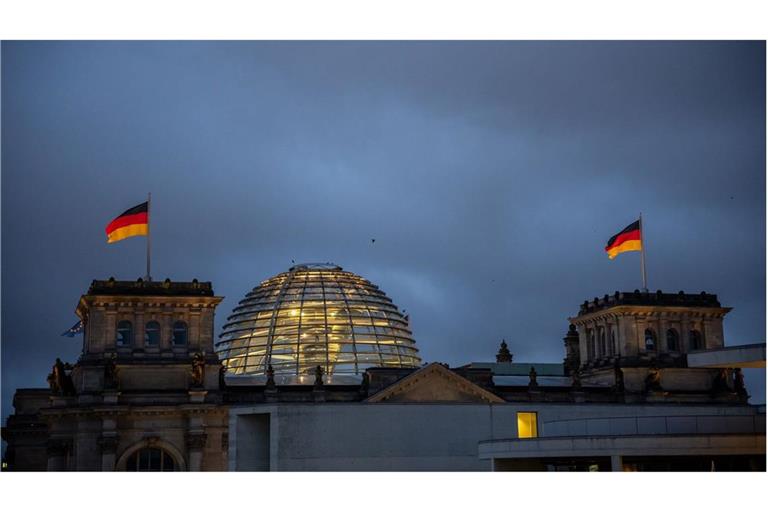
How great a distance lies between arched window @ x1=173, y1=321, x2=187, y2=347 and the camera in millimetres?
89812

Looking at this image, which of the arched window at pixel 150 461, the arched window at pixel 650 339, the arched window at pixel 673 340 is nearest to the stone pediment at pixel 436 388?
the arched window at pixel 650 339

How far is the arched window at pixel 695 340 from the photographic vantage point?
99125 millimetres

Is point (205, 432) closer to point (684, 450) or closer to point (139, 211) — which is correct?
point (139, 211)

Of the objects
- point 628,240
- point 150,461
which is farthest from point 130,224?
point 628,240

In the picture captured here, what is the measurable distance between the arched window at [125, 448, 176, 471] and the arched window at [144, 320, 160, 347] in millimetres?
7125

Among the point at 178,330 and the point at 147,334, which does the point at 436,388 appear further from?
the point at 147,334

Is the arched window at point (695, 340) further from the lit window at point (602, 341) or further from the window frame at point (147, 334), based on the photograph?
the window frame at point (147, 334)

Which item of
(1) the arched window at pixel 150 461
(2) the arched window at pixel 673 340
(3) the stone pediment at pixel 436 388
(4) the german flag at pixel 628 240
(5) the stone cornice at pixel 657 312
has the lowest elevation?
(1) the arched window at pixel 150 461

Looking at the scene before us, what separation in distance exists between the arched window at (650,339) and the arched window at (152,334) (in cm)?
3535

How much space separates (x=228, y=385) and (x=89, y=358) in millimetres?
10422

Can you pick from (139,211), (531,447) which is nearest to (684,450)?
(531,447)

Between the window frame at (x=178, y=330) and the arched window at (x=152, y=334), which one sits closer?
the arched window at (x=152, y=334)

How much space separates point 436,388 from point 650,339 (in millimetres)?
18694

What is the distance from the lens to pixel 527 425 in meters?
84.2
